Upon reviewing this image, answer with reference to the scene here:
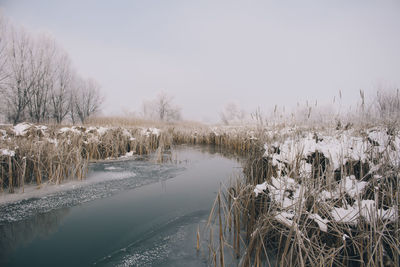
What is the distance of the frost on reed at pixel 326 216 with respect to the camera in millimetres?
1145

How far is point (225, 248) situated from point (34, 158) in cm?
390

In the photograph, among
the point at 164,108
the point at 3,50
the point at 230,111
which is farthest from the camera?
the point at 230,111

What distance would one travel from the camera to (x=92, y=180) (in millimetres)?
3633

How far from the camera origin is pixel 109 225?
215 centimetres

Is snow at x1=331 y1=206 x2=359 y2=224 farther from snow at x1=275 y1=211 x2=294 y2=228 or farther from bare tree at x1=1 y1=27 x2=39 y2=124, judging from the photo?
bare tree at x1=1 y1=27 x2=39 y2=124

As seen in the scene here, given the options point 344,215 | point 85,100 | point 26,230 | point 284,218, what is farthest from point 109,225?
point 85,100

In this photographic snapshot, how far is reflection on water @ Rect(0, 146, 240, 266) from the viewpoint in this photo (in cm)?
160

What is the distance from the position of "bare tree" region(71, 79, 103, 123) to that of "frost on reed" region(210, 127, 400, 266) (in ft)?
100

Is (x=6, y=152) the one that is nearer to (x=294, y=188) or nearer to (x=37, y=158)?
(x=37, y=158)

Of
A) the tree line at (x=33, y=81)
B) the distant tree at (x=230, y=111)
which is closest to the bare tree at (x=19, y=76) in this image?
the tree line at (x=33, y=81)

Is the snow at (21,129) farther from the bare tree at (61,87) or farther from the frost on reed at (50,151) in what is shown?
the bare tree at (61,87)

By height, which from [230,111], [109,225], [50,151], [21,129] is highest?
[230,111]

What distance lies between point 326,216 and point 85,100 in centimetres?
Result: 3455

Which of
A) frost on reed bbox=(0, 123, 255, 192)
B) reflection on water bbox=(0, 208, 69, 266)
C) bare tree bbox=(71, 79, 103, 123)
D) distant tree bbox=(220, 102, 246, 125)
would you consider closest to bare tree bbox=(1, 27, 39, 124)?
bare tree bbox=(71, 79, 103, 123)
